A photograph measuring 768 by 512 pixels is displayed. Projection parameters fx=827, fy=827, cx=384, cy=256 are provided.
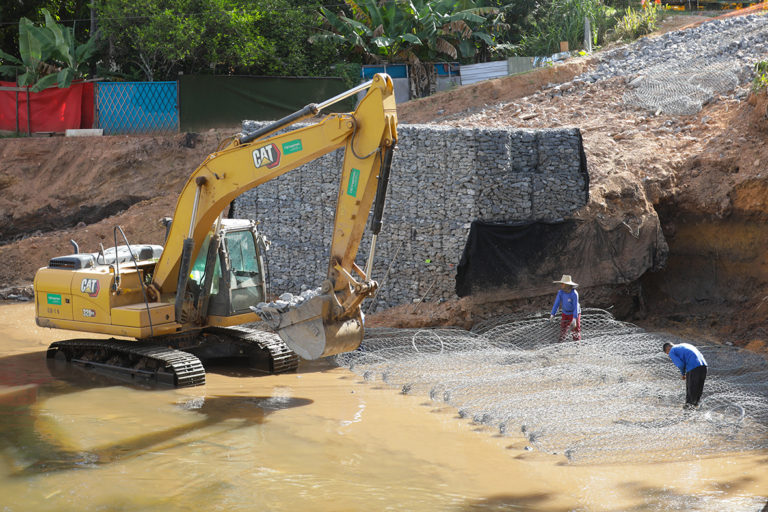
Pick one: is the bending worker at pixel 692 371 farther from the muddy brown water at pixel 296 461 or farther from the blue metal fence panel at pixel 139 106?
the blue metal fence panel at pixel 139 106

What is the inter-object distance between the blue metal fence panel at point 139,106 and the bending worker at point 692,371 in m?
18.4

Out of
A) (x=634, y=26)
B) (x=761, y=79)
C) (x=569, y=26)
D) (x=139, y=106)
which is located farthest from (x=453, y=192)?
(x=634, y=26)

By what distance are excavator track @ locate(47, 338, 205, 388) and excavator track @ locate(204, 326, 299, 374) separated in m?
0.80

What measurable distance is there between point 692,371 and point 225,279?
20.8 feet

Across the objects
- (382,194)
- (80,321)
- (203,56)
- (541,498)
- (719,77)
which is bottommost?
(541,498)

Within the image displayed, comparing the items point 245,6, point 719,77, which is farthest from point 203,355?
point 245,6

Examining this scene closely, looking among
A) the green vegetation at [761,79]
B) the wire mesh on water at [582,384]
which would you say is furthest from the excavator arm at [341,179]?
the green vegetation at [761,79]

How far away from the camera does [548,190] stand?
14.6 metres

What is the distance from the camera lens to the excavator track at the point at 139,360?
11359 mm

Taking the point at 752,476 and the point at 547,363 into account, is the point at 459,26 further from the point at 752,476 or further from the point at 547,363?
the point at 752,476

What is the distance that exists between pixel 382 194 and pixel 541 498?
4032 mm

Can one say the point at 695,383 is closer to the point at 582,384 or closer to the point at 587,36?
the point at 582,384

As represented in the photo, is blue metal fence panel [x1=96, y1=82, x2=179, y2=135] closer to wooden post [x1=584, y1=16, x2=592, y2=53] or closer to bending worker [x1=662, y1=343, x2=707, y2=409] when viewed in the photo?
wooden post [x1=584, y1=16, x2=592, y2=53]

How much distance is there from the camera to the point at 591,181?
1527 centimetres
